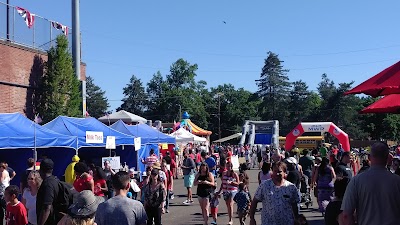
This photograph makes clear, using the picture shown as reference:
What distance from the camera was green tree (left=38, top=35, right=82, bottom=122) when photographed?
2659cm

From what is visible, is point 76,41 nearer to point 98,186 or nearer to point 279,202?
point 98,186

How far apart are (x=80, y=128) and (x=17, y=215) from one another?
10.8m

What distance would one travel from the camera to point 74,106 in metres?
28.4

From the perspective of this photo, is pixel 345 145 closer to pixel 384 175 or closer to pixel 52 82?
pixel 52 82

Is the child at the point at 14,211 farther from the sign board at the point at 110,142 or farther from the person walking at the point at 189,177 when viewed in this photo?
the person walking at the point at 189,177

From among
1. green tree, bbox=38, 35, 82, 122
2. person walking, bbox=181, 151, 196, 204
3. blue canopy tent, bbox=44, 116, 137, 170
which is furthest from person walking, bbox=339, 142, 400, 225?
green tree, bbox=38, 35, 82, 122

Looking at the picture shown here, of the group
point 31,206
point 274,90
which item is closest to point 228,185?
point 31,206

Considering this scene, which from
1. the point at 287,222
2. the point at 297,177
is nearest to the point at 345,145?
the point at 297,177

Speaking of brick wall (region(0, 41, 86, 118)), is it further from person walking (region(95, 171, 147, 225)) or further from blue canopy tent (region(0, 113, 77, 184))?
person walking (region(95, 171, 147, 225))

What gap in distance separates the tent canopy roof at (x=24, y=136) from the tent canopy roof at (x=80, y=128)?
3.92 feet

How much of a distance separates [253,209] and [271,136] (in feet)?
142

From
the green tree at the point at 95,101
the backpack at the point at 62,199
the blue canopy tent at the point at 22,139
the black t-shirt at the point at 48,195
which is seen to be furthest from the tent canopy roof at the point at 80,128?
the green tree at the point at 95,101

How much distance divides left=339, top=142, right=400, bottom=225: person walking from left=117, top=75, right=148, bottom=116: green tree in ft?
328

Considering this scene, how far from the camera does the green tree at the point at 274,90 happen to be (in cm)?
10069
